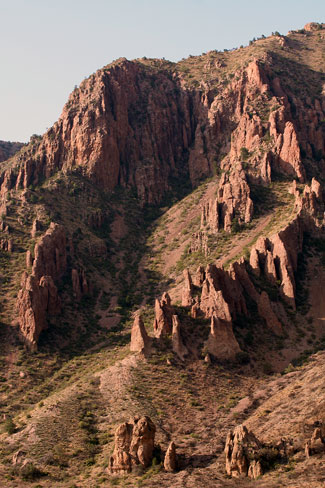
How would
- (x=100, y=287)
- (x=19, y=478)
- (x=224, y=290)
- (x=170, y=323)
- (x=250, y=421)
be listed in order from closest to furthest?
A: (x=19, y=478)
(x=250, y=421)
(x=170, y=323)
(x=224, y=290)
(x=100, y=287)

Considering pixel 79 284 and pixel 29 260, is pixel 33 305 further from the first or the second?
pixel 79 284

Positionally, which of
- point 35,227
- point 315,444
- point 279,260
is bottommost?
point 315,444

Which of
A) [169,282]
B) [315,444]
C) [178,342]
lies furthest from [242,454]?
[169,282]

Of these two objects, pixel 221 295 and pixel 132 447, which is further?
pixel 221 295

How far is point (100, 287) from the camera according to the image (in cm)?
13338

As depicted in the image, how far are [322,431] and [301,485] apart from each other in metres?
9.39

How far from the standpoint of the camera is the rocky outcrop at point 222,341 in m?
91.5

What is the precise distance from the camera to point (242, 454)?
6059 cm

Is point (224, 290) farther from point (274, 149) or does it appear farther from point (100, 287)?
point (274, 149)

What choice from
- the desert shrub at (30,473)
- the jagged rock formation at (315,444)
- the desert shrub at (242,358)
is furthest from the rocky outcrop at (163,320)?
the jagged rock formation at (315,444)

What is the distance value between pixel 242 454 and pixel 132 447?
39.5 ft

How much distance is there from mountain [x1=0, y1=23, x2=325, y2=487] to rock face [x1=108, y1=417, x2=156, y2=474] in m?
0.15

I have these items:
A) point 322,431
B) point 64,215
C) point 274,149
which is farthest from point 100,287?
point 322,431

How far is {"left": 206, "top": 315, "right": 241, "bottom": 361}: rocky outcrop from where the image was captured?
300 ft
